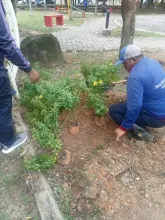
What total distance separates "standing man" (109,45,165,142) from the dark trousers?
1.35m

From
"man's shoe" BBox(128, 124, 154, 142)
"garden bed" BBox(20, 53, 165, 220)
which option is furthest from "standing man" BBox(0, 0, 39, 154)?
"man's shoe" BBox(128, 124, 154, 142)

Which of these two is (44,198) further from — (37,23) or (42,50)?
(37,23)

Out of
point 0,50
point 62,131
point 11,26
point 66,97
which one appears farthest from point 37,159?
point 11,26

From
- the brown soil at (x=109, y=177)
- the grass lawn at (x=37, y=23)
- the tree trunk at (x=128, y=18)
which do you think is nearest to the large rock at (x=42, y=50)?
the tree trunk at (x=128, y=18)

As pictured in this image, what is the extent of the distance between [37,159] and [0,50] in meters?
1.24

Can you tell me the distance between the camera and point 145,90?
291 cm

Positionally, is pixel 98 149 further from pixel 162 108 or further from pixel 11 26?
pixel 11 26

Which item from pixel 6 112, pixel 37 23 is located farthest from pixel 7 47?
pixel 37 23

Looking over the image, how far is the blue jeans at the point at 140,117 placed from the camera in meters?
3.17

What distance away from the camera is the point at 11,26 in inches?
139

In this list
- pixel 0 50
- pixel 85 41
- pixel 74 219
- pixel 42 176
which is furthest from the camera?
pixel 85 41

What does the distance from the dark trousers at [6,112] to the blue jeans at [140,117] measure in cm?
142

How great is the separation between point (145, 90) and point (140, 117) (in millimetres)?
459

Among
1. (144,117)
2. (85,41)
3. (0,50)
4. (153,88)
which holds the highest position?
(0,50)
